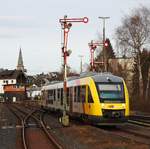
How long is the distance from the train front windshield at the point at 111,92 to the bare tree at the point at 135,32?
1721 inches

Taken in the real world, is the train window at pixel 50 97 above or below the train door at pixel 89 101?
above

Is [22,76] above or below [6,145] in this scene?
above

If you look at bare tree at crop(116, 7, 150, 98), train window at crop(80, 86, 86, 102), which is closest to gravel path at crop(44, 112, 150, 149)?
train window at crop(80, 86, 86, 102)

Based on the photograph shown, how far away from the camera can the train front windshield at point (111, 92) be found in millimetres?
29625

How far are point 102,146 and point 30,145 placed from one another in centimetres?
304

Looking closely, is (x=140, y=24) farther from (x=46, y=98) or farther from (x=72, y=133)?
(x=72, y=133)

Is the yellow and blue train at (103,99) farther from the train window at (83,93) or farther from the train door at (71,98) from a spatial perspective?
the train door at (71,98)

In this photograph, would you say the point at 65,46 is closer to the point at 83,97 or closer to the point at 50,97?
the point at 83,97

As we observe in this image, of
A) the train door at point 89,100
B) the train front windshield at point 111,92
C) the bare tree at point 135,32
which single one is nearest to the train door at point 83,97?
the train door at point 89,100

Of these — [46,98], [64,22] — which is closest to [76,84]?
[64,22]

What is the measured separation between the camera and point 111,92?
29.9 meters

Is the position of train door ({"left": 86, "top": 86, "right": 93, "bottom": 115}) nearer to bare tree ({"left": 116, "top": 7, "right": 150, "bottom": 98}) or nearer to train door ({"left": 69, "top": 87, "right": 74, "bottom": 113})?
train door ({"left": 69, "top": 87, "right": 74, "bottom": 113})

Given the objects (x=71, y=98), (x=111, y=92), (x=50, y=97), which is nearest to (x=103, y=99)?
(x=111, y=92)

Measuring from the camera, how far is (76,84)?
34.9 m
